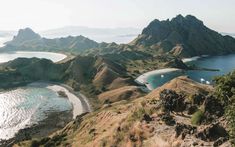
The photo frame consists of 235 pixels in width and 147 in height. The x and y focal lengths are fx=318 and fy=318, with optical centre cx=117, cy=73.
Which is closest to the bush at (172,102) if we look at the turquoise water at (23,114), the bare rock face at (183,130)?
the bare rock face at (183,130)

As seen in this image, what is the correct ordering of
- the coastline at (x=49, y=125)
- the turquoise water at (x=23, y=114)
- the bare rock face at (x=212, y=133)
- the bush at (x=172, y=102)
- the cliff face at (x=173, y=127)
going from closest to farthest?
the bare rock face at (x=212, y=133)
the cliff face at (x=173, y=127)
the bush at (x=172, y=102)
the coastline at (x=49, y=125)
the turquoise water at (x=23, y=114)

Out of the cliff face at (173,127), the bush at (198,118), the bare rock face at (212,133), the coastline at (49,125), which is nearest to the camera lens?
the bare rock face at (212,133)

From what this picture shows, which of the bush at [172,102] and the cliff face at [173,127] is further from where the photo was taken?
the bush at [172,102]

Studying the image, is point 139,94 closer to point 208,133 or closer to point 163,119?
point 163,119

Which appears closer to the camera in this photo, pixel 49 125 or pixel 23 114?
pixel 49 125

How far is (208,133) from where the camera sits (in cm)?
4628

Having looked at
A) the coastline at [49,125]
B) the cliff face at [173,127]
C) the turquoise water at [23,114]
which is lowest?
the turquoise water at [23,114]

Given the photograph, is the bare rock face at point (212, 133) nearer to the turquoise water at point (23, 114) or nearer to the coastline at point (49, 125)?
the coastline at point (49, 125)

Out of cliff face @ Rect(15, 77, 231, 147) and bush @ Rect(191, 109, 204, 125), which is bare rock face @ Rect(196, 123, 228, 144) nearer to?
cliff face @ Rect(15, 77, 231, 147)

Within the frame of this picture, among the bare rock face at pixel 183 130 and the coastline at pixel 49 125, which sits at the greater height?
the bare rock face at pixel 183 130

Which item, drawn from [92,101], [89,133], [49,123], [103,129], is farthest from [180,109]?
[92,101]

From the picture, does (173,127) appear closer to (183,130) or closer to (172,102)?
(183,130)

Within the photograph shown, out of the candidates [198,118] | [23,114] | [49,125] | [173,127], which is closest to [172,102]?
[173,127]

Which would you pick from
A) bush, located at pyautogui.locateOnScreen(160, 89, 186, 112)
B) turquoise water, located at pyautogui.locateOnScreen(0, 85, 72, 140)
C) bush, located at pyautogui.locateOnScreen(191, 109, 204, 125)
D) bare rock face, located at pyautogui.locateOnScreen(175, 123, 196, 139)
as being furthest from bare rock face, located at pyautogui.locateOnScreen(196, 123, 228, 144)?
turquoise water, located at pyautogui.locateOnScreen(0, 85, 72, 140)
